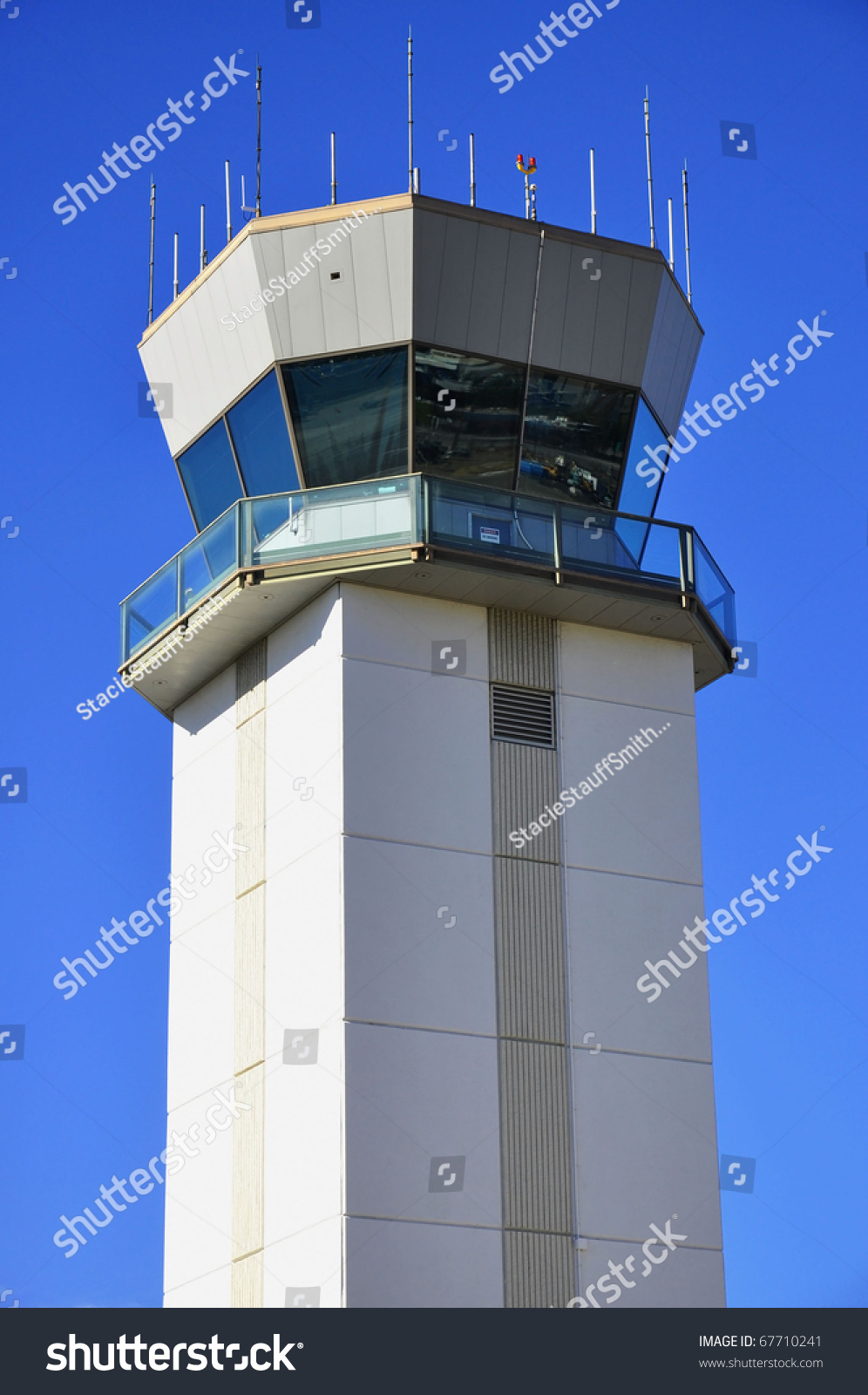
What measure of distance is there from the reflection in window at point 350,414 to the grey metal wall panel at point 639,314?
3430mm

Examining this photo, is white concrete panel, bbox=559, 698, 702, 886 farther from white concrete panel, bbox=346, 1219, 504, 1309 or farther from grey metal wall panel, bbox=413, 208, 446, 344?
grey metal wall panel, bbox=413, 208, 446, 344

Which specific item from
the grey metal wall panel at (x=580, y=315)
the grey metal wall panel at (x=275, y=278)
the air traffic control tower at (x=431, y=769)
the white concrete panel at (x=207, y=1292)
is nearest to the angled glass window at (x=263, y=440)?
the air traffic control tower at (x=431, y=769)

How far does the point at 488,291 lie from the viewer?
2959 centimetres

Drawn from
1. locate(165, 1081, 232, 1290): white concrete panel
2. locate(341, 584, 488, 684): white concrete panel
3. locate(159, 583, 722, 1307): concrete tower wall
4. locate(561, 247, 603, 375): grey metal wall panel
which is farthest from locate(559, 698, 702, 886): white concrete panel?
locate(165, 1081, 232, 1290): white concrete panel

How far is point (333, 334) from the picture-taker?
29.4 m

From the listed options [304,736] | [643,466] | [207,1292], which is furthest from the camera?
[643,466]

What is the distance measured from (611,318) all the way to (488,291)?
6.39 ft

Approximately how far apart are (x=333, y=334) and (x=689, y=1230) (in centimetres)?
1280

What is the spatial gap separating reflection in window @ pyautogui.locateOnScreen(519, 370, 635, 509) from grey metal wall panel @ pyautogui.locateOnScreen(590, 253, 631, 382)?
258 millimetres

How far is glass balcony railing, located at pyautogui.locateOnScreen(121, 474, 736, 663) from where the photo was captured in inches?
1119

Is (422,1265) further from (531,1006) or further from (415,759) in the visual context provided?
(415,759)

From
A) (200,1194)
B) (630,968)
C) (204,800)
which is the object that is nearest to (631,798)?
(630,968)
